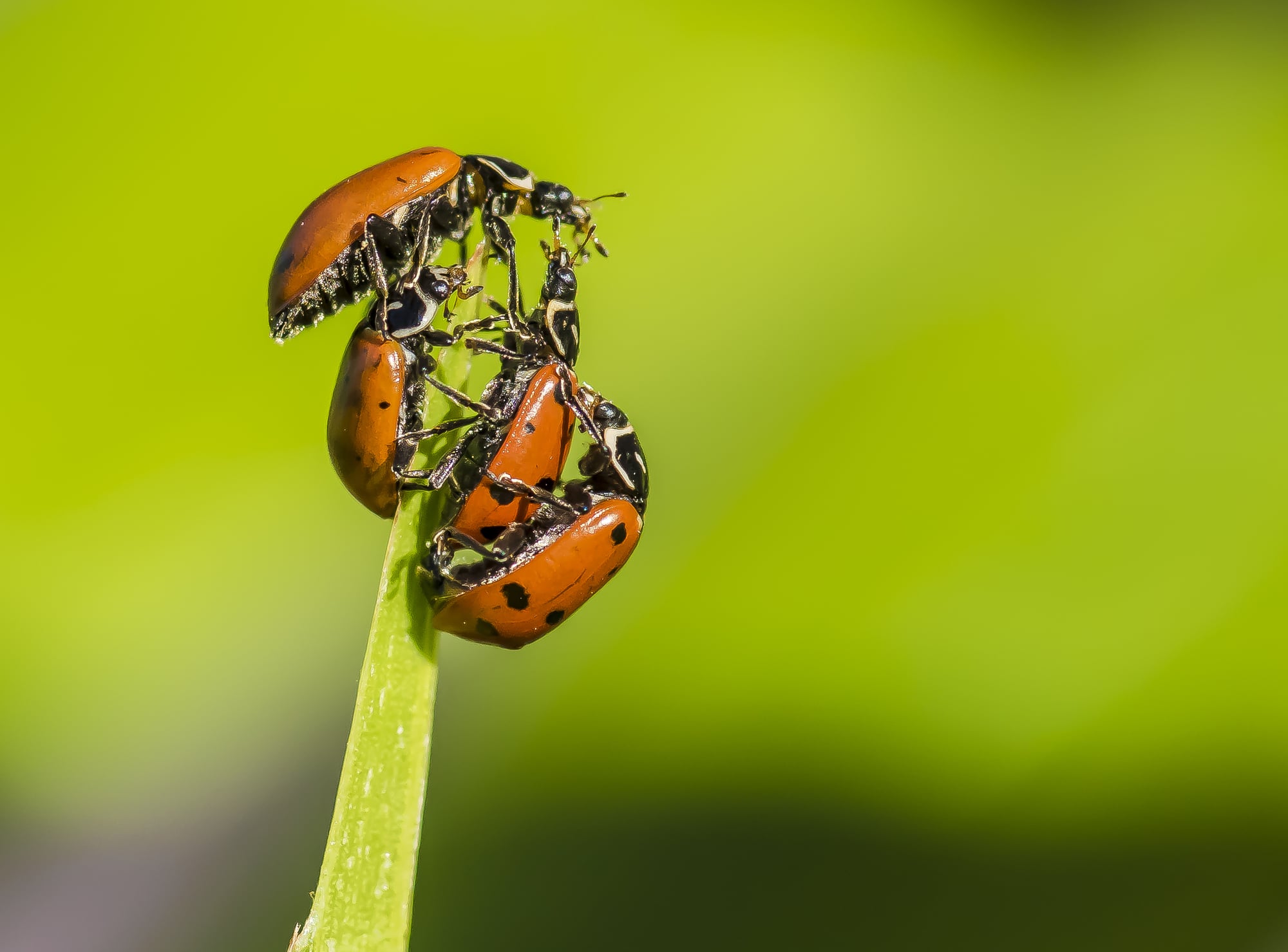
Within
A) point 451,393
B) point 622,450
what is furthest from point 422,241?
point 451,393

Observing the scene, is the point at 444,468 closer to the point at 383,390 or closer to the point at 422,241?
the point at 383,390

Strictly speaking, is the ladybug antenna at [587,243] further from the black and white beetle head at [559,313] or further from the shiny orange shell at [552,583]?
the shiny orange shell at [552,583]

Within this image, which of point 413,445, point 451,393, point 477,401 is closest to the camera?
point 451,393

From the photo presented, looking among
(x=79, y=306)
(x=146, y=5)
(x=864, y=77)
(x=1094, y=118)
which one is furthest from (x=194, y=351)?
(x=1094, y=118)

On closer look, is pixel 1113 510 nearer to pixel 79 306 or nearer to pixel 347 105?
pixel 347 105

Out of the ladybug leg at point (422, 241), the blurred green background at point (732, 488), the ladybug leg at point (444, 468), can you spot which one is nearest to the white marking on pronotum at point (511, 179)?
the ladybug leg at point (422, 241)

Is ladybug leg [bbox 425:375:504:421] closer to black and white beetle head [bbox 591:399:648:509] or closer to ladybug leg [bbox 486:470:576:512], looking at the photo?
ladybug leg [bbox 486:470:576:512]

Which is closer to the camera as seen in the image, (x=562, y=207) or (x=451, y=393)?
(x=451, y=393)
